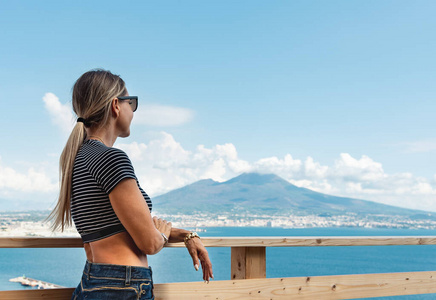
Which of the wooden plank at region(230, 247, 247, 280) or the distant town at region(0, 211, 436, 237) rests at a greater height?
the wooden plank at region(230, 247, 247, 280)

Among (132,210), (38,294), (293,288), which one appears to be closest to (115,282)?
(132,210)

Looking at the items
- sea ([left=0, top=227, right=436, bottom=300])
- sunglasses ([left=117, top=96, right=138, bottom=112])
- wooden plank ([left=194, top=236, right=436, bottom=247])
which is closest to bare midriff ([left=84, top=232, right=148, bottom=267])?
sunglasses ([left=117, top=96, right=138, bottom=112])

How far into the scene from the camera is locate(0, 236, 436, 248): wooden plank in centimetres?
165

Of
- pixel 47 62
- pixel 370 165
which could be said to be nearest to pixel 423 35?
pixel 370 165

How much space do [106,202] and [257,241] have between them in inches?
38.0

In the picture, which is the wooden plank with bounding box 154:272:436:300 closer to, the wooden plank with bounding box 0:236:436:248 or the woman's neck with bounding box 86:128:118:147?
the wooden plank with bounding box 0:236:436:248

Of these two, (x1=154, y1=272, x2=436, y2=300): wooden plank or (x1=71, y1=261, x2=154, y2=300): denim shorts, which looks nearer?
(x1=71, y1=261, x2=154, y2=300): denim shorts

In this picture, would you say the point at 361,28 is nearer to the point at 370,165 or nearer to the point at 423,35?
the point at 423,35

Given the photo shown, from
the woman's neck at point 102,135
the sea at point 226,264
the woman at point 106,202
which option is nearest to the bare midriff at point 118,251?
the woman at point 106,202

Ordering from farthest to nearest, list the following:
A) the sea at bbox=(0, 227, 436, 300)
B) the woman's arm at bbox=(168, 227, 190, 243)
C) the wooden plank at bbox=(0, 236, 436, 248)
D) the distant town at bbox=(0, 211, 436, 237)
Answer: the distant town at bbox=(0, 211, 436, 237), the sea at bbox=(0, 227, 436, 300), the wooden plank at bbox=(0, 236, 436, 248), the woman's arm at bbox=(168, 227, 190, 243)

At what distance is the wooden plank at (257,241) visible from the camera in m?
1.65

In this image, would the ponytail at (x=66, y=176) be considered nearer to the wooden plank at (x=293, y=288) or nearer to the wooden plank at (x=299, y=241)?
the wooden plank at (x=293, y=288)

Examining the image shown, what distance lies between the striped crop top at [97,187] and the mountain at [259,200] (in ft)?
310

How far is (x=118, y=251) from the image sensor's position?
1250 mm
